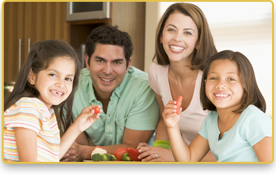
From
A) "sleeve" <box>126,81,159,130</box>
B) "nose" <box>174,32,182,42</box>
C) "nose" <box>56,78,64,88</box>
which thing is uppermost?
"nose" <box>174,32,182,42</box>

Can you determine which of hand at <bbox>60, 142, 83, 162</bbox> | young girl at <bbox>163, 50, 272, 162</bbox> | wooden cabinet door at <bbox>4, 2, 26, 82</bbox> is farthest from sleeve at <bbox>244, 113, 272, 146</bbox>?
wooden cabinet door at <bbox>4, 2, 26, 82</bbox>

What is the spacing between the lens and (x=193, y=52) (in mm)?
1073

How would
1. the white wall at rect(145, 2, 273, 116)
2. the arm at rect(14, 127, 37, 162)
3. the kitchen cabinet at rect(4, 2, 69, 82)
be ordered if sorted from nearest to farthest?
the arm at rect(14, 127, 37, 162) < the white wall at rect(145, 2, 273, 116) < the kitchen cabinet at rect(4, 2, 69, 82)

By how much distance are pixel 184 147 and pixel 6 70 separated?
2.18m

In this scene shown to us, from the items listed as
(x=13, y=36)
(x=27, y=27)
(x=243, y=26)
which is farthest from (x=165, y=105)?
(x=13, y=36)

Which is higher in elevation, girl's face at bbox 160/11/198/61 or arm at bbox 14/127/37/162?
girl's face at bbox 160/11/198/61

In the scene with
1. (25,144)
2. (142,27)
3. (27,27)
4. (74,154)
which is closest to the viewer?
(25,144)

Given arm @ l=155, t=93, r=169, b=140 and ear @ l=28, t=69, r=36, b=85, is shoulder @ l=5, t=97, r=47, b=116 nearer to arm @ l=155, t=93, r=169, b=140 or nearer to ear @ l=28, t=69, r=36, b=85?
ear @ l=28, t=69, r=36, b=85

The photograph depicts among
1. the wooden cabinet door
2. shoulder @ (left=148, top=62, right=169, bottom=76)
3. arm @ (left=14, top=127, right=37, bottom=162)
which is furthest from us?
the wooden cabinet door

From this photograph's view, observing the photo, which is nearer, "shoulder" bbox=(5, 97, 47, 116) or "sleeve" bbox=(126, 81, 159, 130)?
"shoulder" bbox=(5, 97, 47, 116)

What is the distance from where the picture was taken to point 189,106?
1.09 m

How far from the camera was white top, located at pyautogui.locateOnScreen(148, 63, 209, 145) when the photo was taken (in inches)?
42.7

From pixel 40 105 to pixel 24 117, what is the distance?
0.22ft

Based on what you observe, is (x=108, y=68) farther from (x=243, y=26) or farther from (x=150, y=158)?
(x=243, y=26)
